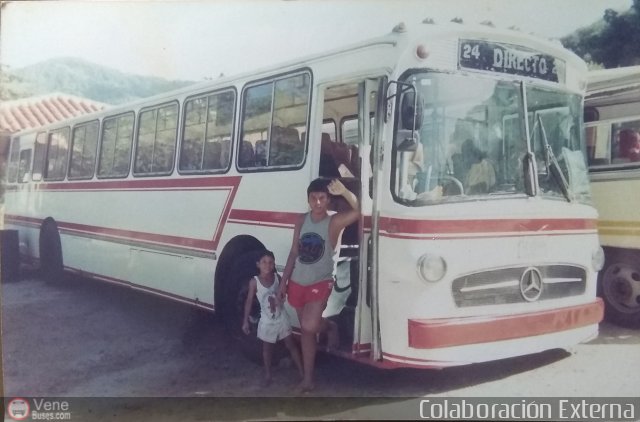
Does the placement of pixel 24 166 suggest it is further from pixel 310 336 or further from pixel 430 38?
pixel 430 38

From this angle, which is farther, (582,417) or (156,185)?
(156,185)

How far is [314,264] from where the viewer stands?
401 centimetres

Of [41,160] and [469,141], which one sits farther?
[41,160]

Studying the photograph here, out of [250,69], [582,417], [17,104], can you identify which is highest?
[250,69]

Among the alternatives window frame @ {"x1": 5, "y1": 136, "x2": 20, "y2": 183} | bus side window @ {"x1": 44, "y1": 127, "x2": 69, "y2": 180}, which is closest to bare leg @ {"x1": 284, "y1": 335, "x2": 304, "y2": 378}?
window frame @ {"x1": 5, "y1": 136, "x2": 20, "y2": 183}

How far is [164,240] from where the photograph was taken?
5.26 m

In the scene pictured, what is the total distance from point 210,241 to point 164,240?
0.60 meters

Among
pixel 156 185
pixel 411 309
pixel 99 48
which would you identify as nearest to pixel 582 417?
pixel 411 309

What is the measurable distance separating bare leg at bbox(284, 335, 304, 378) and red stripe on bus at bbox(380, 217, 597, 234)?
1.13 m

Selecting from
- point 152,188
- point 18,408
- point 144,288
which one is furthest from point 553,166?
point 18,408

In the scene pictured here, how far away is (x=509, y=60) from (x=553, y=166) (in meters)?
0.76

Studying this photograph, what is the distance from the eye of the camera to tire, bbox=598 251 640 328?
4.29m

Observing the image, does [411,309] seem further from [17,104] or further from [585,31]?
[17,104]

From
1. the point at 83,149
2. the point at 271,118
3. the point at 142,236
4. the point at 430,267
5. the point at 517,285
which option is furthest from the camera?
the point at 83,149
